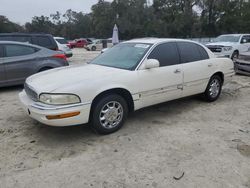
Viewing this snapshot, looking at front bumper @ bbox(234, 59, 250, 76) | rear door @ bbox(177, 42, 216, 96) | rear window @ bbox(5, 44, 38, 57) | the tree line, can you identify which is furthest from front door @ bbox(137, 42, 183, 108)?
the tree line

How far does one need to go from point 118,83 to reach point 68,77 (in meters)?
0.79

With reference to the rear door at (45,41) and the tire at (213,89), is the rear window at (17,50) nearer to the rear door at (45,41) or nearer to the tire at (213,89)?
the rear door at (45,41)

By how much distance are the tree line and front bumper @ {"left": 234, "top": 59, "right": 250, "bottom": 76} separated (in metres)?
30.4

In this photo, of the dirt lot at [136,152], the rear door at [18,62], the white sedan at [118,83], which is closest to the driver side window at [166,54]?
the white sedan at [118,83]

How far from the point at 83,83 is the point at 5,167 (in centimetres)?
151

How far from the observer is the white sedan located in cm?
372

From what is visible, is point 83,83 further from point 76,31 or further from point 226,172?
point 76,31

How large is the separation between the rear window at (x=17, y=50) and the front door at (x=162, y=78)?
13.5ft

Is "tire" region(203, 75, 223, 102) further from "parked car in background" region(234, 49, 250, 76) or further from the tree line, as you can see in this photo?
the tree line

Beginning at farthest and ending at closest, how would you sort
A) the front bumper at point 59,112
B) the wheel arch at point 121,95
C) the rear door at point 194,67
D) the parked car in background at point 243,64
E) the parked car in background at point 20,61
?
the parked car in background at point 243,64
the parked car in background at point 20,61
the rear door at point 194,67
the wheel arch at point 121,95
the front bumper at point 59,112

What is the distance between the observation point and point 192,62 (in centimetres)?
533

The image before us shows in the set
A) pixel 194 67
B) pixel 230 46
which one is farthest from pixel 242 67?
pixel 194 67

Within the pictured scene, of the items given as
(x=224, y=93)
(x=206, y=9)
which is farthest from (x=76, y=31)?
(x=224, y=93)

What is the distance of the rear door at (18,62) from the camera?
6875mm
